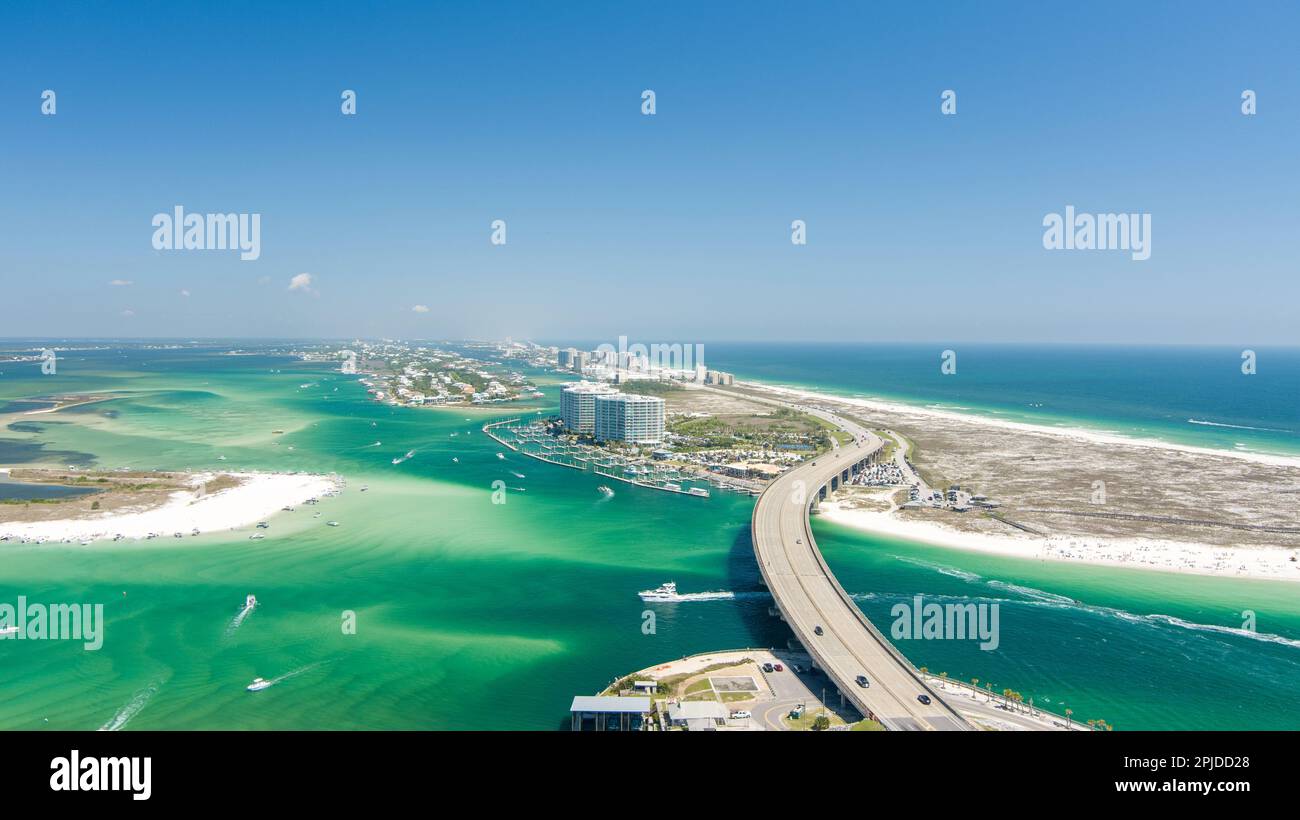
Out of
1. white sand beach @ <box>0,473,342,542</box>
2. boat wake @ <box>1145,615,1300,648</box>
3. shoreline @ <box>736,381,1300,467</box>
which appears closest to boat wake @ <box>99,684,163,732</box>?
white sand beach @ <box>0,473,342,542</box>

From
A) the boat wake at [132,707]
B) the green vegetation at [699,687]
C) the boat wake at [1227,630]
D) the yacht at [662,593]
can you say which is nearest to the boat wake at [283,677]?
the boat wake at [132,707]

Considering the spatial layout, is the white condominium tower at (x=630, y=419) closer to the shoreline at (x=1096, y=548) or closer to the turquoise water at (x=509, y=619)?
the turquoise water at (x=509, y=619)

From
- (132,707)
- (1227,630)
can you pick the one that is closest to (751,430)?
(1227,630)

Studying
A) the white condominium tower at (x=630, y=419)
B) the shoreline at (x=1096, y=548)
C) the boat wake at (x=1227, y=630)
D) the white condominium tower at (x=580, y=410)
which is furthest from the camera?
the white condominium tower at (x=580, y=410)

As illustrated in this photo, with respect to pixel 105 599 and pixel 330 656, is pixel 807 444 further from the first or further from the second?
pixel 105 599

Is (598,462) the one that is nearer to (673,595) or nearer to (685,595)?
(685,595)
